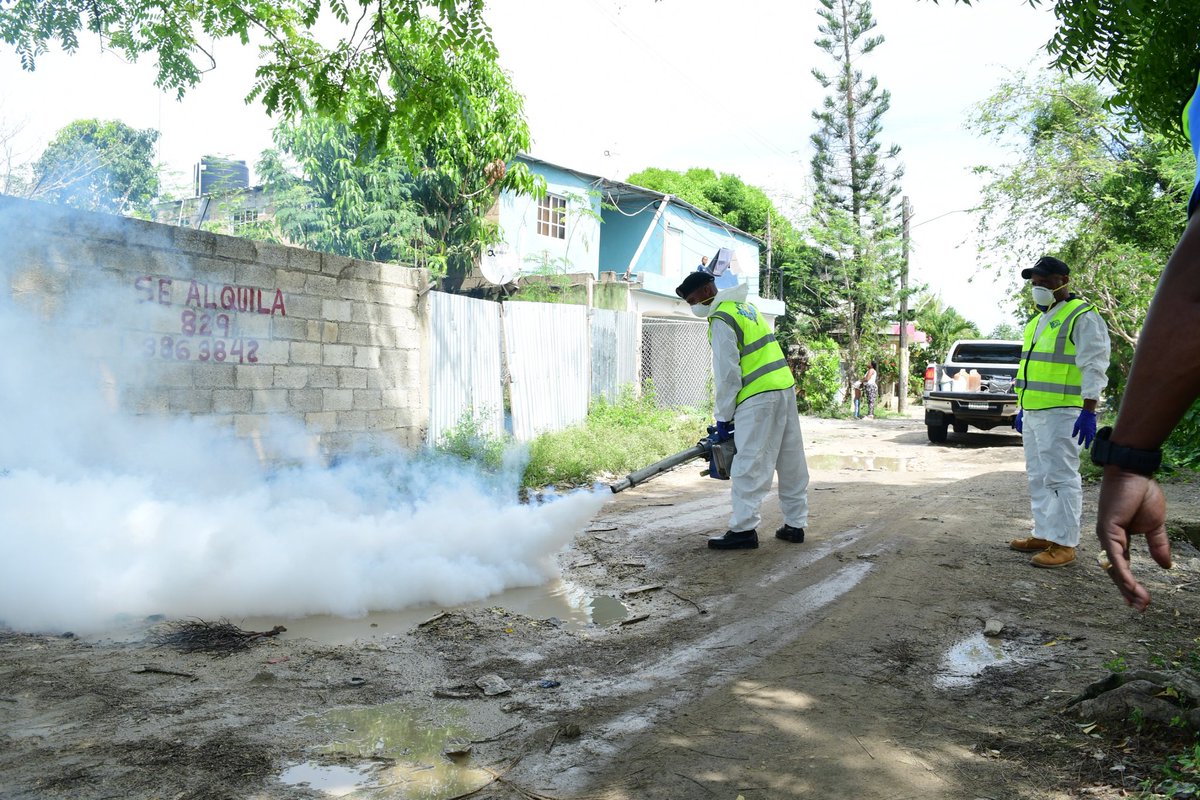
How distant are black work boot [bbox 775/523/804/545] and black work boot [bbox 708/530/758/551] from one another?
375mm

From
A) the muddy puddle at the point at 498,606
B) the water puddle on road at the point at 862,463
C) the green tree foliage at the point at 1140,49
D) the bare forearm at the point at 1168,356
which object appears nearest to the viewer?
the bare forearm at the point at 1168,356

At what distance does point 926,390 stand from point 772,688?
1315 cm

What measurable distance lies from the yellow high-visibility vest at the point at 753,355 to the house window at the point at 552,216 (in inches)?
599

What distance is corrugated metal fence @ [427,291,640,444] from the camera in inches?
380

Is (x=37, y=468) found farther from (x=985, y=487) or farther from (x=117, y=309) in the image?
(x=985, y=487)

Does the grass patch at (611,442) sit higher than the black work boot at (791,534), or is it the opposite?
the grass patch at (611,442)

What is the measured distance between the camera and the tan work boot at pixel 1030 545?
6.17 meters

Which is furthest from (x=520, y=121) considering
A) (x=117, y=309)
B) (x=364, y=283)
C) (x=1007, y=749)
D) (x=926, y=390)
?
(x=926, y=390)

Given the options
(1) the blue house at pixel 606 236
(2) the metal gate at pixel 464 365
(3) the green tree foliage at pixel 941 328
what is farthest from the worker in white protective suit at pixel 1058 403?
(3) the green tree foliage at pixel 941 328

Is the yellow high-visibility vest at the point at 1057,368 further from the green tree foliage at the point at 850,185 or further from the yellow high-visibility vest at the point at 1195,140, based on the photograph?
the green tree foliage at the point at 850,185

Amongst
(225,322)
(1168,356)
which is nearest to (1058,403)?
(1168,356)

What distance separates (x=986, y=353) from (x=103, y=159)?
17.2 metres

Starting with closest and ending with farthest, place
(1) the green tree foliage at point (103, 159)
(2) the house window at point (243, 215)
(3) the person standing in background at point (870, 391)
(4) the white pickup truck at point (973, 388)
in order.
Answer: (1) the green tree foliage at point (103, 159) → (4) the white pickup truck at point (973, 388) → (2) the house window at point (243, 215) → (3) the person standing in background at point (870, 391)

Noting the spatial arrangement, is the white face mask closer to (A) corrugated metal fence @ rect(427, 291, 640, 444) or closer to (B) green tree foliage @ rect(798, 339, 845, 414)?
(A) corrugated metal fence @ rect(427, 291, 640, 444)
